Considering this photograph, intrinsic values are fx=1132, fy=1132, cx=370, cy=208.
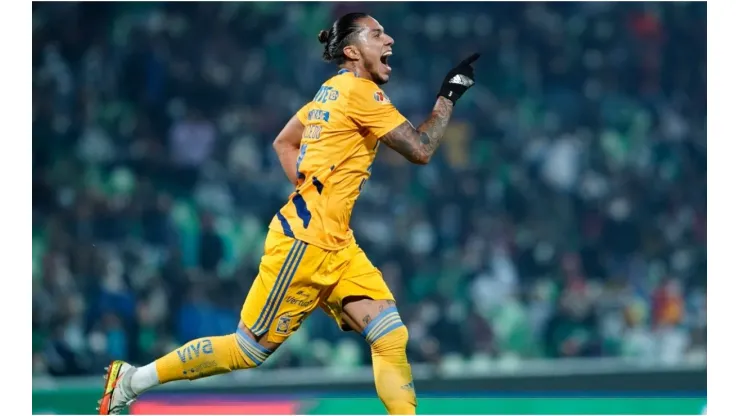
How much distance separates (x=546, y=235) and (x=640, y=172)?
1571 millimetres

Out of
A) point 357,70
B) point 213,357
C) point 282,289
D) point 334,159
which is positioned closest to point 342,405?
point 213,357

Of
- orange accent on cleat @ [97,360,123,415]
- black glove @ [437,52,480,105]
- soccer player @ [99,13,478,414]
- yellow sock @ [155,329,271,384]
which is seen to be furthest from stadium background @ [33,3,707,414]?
black glove @ [437,52,480,105]

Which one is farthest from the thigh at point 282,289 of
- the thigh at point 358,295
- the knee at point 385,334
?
the knee at point 385,334

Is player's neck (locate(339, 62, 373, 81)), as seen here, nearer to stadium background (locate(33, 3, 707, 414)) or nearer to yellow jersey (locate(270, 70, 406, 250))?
yellow jersey (locate(270, 70, 406, 250))

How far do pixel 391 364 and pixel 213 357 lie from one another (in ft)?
2.90

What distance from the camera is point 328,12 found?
13.4 metres

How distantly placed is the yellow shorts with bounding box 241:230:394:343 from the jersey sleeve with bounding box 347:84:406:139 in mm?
634

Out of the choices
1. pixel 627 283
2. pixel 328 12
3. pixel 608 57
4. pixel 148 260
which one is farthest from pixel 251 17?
pixel 627 283

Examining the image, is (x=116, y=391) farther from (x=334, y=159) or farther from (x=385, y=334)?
(x=334, y=159)

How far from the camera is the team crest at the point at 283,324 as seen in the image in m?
5.53

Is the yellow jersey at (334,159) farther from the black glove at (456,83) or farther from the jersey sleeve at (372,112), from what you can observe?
the black glove at (456,83)

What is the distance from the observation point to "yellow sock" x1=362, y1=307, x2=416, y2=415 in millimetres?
5488

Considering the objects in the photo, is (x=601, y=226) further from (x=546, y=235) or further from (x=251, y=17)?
(x=251, y=17)

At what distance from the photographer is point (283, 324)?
554 cm
